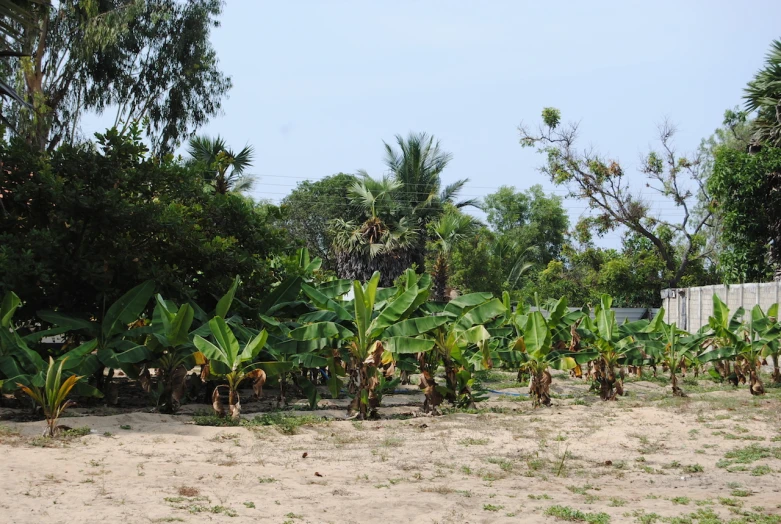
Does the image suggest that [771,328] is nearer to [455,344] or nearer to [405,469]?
[455,344]

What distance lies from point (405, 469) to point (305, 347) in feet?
12.9

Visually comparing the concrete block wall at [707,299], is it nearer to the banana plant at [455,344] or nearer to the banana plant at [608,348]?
the banana plant at [608,348]

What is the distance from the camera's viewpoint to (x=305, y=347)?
35.1 ft

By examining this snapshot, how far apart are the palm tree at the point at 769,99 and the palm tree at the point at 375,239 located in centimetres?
1308

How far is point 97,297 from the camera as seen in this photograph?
11.3 meters

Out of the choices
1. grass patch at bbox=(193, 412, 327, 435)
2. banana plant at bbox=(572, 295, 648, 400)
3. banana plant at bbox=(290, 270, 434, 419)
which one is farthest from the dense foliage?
banana plant at bbox=(572, 295, 648, 400)

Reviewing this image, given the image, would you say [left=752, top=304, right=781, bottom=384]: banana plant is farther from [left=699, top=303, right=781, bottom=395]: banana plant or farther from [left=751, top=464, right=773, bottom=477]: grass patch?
[left=751, top=464, right=773, bottom=477]: grass patch

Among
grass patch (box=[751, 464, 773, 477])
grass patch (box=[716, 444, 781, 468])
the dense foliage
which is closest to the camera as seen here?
grass patch (box=[751, 464, 773, 477])

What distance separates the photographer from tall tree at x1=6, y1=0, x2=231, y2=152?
29.0 metres

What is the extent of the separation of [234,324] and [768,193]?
1624 centimetres

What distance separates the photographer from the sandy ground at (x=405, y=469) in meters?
5.54

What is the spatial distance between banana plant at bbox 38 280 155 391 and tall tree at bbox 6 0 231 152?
19.3 metres

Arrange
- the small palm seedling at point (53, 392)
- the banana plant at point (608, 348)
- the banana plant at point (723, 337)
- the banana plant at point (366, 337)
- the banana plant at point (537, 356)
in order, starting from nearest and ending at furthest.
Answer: the small palm seedling at point (53, 392)
the banana plant at point (366, 337)
the banana plant at point (537, 356)
the banana plant at point (608, 348)
the banana plant at point (723, 337)

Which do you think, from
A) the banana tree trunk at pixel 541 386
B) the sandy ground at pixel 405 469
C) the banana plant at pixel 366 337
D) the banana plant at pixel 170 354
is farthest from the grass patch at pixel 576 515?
the banana tree trunk at pixel 541 386
